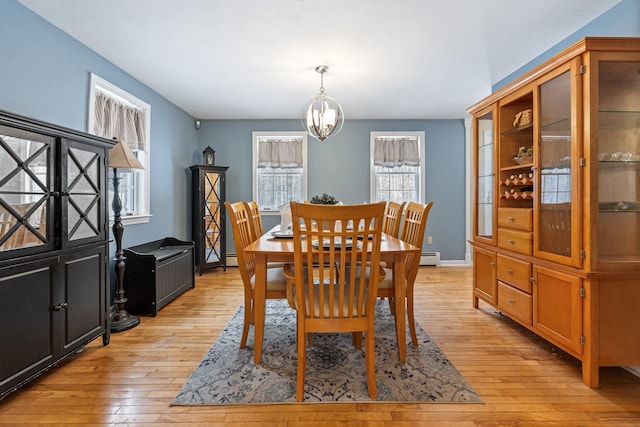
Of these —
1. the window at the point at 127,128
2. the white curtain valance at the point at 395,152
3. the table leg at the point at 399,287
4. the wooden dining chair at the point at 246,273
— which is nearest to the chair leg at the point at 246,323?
the wooden dining chair at the point at 246,273

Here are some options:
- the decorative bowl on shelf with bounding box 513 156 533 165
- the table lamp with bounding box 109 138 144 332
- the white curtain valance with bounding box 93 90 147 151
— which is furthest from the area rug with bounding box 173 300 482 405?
the white curtain valance with bounding box 93 90 147 151

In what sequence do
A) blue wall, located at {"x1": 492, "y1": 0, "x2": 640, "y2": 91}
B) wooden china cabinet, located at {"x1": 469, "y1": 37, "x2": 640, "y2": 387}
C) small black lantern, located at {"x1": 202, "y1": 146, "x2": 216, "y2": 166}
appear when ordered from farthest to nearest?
small black lantern, located at {"x1": 202, "y1": 146, "x2": 216, "y2": 166}, blue wall, located at {"x1": 492, "y1": 0, "x2": 640, "y2": 91}, wooden china cabinet, located at {"x1": 469, "y1": 37, "x2": 640, "y2": 387}

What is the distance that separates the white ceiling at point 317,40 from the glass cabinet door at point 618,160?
75 centimetres

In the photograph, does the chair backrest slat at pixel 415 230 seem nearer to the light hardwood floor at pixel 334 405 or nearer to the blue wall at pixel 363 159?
the light hardwood floor at pixel 334 405

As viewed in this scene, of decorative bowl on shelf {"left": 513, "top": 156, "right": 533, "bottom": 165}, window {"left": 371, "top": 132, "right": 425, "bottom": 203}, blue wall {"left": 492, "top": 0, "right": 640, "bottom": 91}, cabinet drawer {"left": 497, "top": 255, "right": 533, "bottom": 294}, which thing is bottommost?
cabinet drawer {"left": 497, "top": 255, "right": 533, "bottom": 294}

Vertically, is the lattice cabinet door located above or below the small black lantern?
below

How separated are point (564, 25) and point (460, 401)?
9.50ft

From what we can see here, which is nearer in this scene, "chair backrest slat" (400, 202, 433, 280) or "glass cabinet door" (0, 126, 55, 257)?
"glass cabinet door" (0, 126, 55, 257)

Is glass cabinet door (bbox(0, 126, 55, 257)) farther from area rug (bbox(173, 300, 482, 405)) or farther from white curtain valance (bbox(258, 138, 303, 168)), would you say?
white curtain valance (bbox(258, 138, 303, 168))

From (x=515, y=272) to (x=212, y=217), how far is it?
13.2ft

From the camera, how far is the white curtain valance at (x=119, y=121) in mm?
3041

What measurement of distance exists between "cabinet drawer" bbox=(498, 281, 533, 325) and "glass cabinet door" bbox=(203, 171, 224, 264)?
3.80 meters

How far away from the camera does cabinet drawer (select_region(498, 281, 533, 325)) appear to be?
91.7 inches

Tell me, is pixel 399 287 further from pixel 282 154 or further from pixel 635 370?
pixel 282 154
